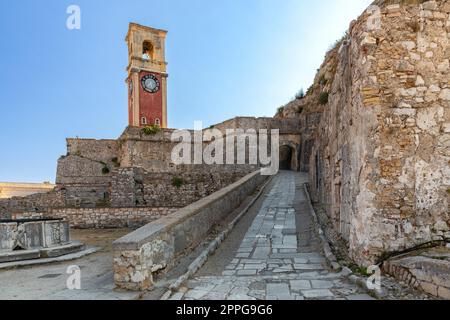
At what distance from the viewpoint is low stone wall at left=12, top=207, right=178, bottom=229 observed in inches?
579

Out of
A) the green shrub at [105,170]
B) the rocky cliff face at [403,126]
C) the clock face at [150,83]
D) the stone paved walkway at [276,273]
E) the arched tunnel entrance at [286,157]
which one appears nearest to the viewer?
the stone paved walkway at [276,273]

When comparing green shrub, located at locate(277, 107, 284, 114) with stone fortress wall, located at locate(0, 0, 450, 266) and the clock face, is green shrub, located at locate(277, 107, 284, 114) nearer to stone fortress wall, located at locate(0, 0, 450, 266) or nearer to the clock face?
the clock face

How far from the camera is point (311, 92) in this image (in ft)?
103

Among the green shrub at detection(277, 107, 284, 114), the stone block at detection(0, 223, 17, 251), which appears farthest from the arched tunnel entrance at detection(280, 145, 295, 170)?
the stone block at detection(0, 223, 17, 251)

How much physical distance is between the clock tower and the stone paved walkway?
99.7ft

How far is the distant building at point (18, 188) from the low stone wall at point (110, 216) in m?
18.9

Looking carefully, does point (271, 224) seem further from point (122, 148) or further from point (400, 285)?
point (122, 148)

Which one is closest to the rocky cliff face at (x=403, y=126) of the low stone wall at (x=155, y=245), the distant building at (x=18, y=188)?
the low stone wall at (x=155, y=245)

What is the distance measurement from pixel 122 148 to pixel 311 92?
18.2 m

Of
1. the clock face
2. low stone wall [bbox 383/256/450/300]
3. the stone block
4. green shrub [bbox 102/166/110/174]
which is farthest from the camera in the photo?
the clock face

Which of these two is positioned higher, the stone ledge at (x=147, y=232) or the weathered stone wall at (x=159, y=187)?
the stone ledge at (x=147, y=232)

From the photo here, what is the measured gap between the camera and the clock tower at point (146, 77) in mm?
36812

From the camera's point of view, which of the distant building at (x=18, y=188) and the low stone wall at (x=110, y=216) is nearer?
the low stone wall at (x=110, y=216)

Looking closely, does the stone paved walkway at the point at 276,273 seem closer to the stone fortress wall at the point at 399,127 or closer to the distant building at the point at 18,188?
the stone fortress wall at the point at 399,127
